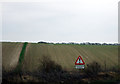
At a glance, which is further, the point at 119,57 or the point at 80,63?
the point at 119,57

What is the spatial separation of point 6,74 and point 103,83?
10.0 meters

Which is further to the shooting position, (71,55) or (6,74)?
(71,55)

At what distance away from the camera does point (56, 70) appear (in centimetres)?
2102

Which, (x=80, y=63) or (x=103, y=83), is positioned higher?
(x=80, y=63)

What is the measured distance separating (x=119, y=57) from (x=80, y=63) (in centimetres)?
1793

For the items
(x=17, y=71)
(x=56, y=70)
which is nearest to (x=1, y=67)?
(x=17, y=71)

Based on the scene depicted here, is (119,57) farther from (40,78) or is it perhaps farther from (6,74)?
(6,74)

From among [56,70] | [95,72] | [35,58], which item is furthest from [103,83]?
[35,58]

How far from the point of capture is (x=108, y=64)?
27.0 metres

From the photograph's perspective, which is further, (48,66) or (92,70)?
(92,70)

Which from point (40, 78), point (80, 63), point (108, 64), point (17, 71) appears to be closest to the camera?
point (80, 63)

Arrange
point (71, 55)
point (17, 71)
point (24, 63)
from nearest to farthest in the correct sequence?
point (17, 71) → point (24, 63) → point (71, 55)

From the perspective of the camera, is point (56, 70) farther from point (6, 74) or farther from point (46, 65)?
point (6, 74)

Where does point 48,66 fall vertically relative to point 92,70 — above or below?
above
